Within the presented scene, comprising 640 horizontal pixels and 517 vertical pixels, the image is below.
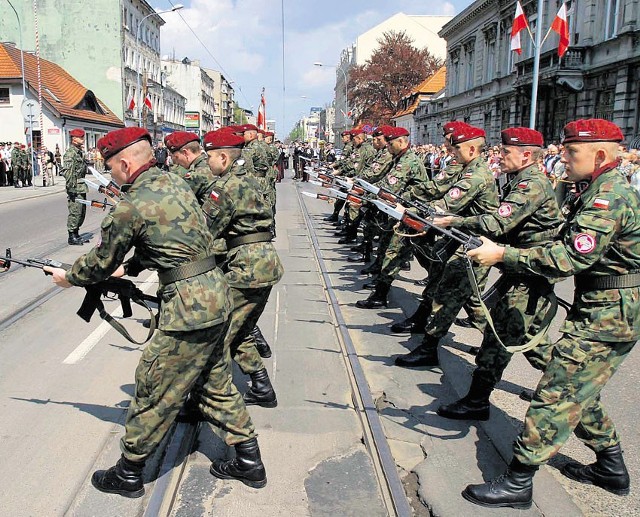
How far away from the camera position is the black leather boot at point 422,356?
18.7 ft

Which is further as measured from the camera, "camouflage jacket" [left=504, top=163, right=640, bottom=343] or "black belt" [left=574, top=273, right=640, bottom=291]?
"black belt" [left=574, top=273, right=640, bottom=291]

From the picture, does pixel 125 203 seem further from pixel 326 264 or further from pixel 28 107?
pixel 28 107

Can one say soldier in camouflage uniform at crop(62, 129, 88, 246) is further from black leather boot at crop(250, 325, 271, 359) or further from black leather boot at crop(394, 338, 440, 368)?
black leather boot at crop(394, 338, 440, 368)

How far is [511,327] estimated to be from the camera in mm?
4129

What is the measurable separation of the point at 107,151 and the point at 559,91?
28.5m

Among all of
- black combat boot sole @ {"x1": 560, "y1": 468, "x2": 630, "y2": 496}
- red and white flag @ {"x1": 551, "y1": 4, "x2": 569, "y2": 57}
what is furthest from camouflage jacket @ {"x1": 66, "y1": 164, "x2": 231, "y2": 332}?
red and white flag @ {"x1": 551, "y1": 4, "x2": 569, "y2": 57}

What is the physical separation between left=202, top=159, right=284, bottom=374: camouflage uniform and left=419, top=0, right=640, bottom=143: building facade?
72.3 feet

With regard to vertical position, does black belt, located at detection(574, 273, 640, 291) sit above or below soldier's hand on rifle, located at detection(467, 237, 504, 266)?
below

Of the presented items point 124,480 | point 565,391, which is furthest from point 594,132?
point 124,480

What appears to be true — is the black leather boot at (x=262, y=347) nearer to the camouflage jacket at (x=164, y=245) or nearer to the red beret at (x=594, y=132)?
the camouflage jacket at (x=164, y=245)

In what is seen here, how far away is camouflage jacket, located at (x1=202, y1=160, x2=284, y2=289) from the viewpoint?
4172 millimetres

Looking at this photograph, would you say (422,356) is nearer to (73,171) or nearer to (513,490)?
(513,490)

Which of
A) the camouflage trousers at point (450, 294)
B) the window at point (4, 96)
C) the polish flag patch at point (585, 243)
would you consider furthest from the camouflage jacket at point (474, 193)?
the window at point (4, 96)

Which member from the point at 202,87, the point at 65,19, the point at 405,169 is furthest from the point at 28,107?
the point at 202,87
